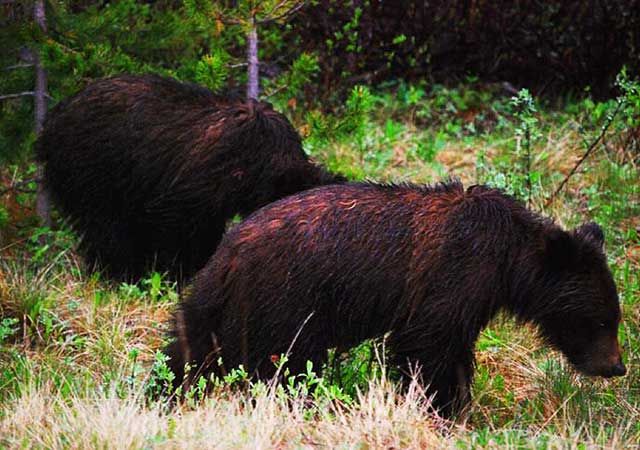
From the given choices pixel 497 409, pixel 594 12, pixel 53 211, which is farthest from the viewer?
pixel 594 12

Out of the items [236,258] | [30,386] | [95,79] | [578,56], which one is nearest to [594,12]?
[578,56]

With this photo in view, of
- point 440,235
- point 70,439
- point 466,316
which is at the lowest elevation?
point 70,439

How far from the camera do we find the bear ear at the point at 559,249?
538cm

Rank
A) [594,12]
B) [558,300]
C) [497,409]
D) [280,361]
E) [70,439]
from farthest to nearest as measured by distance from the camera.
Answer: [594,12] < [497,409] < [558,300] < [280,361] < [70,439]

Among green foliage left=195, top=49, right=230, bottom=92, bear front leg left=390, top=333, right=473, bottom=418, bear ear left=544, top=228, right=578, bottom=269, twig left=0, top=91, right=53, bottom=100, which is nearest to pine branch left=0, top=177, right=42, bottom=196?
twig left=0, top=91, right=53, bottom=100

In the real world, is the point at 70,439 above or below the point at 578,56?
below

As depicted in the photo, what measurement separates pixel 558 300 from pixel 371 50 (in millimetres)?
6558

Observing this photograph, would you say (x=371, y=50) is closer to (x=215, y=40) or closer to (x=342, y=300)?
(x=215, y=40)

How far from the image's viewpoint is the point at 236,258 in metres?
5.47

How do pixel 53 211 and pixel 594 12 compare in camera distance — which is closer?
pixel 53 211

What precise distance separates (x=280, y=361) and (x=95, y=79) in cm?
402

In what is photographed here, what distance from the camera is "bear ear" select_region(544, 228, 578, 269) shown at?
5379 millimetres

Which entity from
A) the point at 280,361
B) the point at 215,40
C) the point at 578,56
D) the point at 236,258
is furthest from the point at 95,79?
the point at 578,56

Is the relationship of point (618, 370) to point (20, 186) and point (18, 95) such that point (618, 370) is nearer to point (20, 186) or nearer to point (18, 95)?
point (18, 95)
